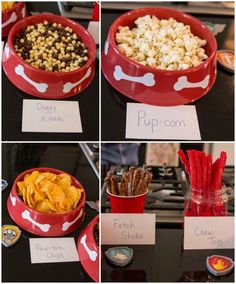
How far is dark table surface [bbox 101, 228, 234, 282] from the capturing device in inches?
32.6

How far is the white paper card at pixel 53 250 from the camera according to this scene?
827mm

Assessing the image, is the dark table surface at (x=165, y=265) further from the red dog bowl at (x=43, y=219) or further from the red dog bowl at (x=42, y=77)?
the red dog bowl at (x=42, y=77)

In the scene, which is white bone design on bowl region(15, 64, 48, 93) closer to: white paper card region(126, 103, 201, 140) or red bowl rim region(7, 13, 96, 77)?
red bowl rim region(7, 13, 96, 77)

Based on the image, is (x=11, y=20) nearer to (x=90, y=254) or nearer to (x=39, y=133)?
(x=39, y=133)

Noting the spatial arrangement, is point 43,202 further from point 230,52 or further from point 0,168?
point 230,52

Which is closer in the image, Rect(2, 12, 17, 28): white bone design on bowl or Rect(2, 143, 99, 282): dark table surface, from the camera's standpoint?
Rect(2, 143, 99, 282): dark table surface

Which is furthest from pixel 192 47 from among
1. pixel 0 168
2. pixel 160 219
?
pixel 0 168

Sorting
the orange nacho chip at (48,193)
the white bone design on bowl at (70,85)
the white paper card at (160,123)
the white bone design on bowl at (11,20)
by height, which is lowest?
the orange nacho chip at (48,193)

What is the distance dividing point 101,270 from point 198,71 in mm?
392

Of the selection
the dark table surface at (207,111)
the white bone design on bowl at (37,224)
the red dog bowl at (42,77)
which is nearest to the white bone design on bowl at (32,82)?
the red dog bowl at (42,77)

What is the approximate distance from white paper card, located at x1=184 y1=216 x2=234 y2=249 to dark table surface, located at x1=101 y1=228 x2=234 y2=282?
13 millimetres

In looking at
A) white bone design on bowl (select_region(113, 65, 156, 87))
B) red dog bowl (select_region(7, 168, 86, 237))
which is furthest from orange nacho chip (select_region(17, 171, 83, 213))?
white bone design on bowl (select_region(113, 65, 156, 87))

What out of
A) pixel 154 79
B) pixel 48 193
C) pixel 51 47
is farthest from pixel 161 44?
pixel 48 193

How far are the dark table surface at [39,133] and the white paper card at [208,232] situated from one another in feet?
0.78
